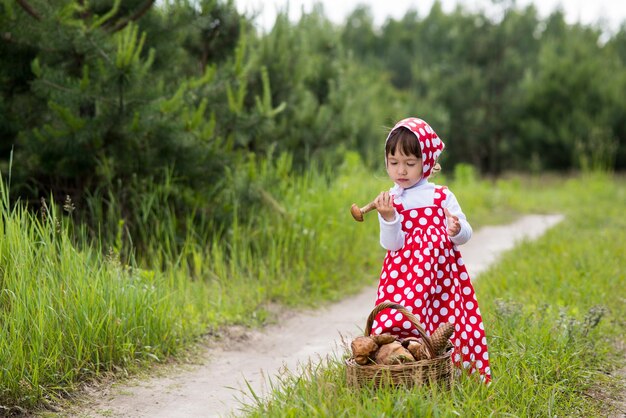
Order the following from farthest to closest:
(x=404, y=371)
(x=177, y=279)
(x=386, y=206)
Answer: (x=177, y=279) → (x=386, y=206) → (x=404, y=371)

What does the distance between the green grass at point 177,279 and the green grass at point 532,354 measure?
3 centimetres

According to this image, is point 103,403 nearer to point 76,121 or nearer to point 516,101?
point 76,121

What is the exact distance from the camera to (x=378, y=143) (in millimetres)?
15062

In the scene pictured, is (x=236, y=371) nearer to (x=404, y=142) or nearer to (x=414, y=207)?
(x=414, y=207)

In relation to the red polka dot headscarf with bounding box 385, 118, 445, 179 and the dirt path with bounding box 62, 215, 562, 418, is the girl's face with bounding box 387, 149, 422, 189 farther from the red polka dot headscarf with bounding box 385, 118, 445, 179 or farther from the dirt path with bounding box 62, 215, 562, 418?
the dirt path with bounding box 62, 215, 562, 418

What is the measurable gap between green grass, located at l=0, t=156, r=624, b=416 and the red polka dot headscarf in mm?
254

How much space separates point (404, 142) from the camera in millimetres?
3236

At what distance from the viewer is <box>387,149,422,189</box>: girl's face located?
10.7 feet

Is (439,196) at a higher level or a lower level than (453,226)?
higher

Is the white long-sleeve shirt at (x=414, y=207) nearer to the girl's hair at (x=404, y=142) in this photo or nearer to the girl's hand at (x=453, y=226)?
the girl's hand at (x=453, y=226)

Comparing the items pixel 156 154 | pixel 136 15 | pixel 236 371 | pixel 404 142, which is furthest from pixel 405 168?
pixel 136 15

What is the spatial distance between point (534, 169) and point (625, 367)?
47.6 ft

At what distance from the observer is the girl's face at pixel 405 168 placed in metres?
3.27

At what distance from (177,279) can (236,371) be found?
123 centimetres
